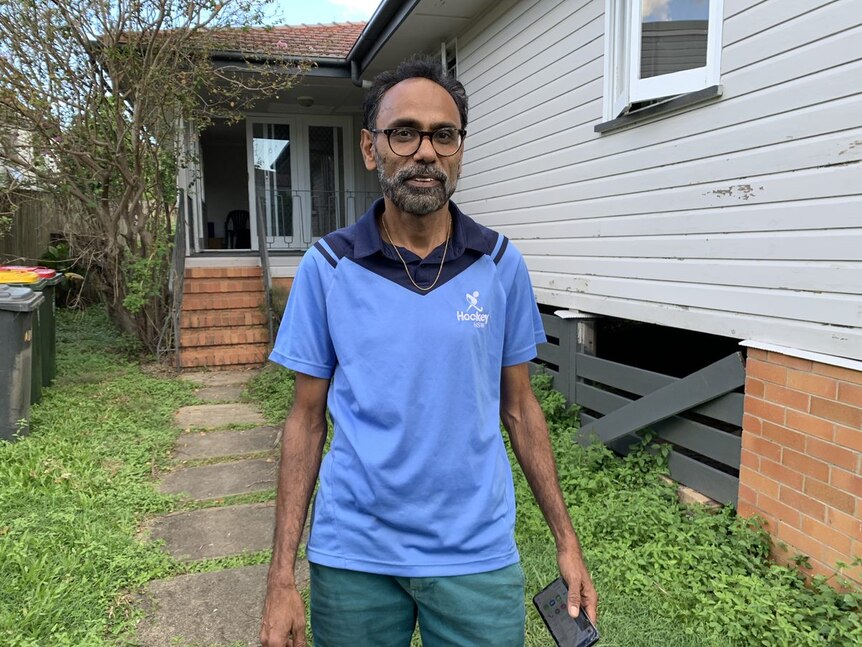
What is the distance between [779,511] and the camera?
2971 millimetres

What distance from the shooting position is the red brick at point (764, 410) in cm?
298

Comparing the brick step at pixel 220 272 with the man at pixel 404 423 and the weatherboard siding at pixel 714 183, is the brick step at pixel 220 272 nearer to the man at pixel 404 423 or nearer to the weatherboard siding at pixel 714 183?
the weatherboard siding at pixel 714 183

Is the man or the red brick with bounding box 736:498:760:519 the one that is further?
the red brick with bounding box 736:498:760:519

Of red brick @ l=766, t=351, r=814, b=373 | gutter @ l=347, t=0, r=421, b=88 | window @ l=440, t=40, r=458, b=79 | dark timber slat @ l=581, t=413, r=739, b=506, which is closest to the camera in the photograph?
red brick @ l=766, t=351, r=814, b=373

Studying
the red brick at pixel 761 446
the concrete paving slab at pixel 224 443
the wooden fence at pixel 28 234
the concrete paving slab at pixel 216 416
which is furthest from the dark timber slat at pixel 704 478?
the wooden fence at pixel 28 234

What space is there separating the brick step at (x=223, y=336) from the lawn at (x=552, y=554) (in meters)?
2.92

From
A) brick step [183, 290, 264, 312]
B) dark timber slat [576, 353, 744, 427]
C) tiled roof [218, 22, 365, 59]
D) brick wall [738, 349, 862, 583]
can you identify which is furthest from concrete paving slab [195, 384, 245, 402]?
brick wall [738, 349, 862, 583]

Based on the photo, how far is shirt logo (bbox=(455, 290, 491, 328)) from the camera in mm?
1424

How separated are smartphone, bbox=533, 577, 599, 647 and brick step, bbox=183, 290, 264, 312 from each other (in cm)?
765

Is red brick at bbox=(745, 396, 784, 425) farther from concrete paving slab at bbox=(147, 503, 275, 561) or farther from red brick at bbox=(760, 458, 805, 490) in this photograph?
concrete paving slab at bbox=(147, 503, 275, 561)

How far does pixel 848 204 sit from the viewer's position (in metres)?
2.70

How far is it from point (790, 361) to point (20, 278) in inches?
232

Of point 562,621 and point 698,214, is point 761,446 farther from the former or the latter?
point 562,621

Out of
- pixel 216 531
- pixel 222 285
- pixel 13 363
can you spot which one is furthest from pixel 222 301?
pixel 216 531
